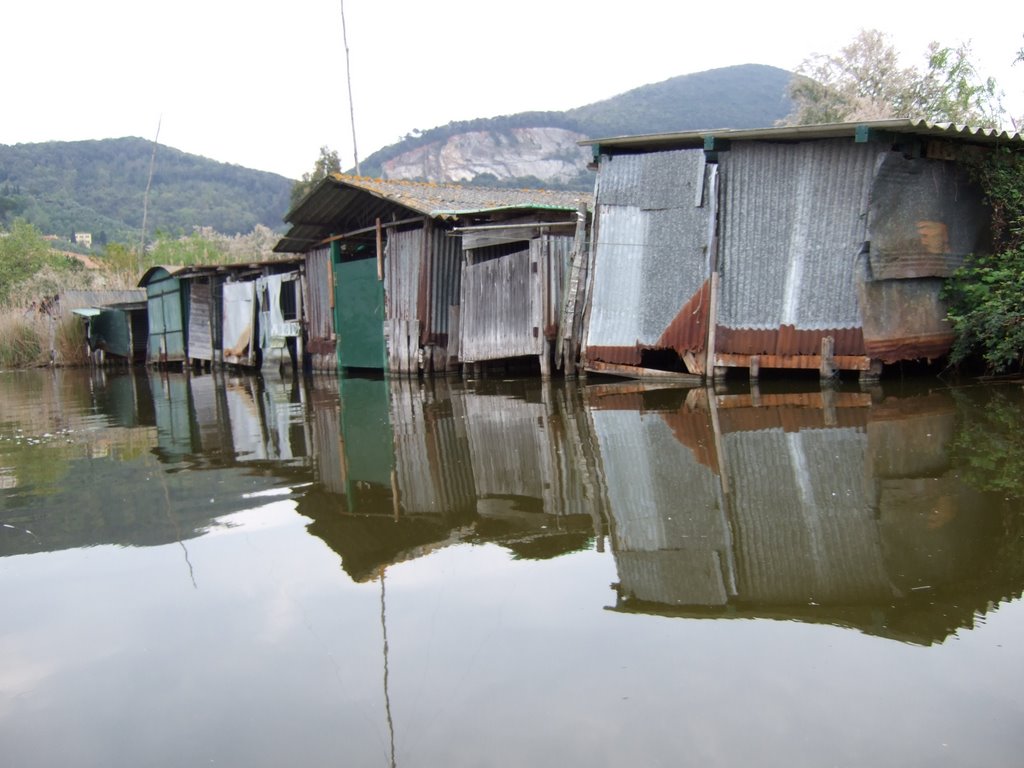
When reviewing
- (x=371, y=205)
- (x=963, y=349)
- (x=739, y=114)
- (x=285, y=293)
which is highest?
(x=739, y=114)

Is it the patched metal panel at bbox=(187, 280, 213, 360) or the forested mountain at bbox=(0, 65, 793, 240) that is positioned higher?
the forested mountain at bbox=(0, 65, 793, 240)

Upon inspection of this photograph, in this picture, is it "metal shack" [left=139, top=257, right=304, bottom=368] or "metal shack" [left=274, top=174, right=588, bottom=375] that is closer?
"metal shack" [left=274, top=174, right=588, bottom=375]

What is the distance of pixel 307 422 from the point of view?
8.89m

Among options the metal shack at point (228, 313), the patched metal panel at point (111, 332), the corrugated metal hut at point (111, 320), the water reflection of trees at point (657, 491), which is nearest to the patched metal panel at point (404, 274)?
the metal shack at point (228, 313)

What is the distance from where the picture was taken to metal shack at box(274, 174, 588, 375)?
500 inches

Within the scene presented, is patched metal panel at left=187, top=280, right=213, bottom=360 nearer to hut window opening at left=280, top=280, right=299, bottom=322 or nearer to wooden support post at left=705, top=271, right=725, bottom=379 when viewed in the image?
hut window opening at left=280, top=280, right=299, bottom=322

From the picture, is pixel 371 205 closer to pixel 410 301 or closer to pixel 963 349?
pixel 410 301

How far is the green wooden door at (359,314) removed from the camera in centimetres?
1586

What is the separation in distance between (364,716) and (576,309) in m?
9.81

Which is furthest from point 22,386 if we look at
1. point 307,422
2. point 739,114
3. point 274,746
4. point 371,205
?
point 739,114

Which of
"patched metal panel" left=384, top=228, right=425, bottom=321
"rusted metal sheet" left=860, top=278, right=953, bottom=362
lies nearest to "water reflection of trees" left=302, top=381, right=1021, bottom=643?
"rusted metal sheet" left=860, top=278, right=953, bottom=362

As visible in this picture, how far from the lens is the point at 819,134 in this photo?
9.02m

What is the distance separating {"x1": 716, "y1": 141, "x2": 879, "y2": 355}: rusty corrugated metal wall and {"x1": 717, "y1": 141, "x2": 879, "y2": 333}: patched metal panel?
11 mm

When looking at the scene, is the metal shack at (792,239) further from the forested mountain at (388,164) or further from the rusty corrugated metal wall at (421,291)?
the forested mountain at (388,164)
